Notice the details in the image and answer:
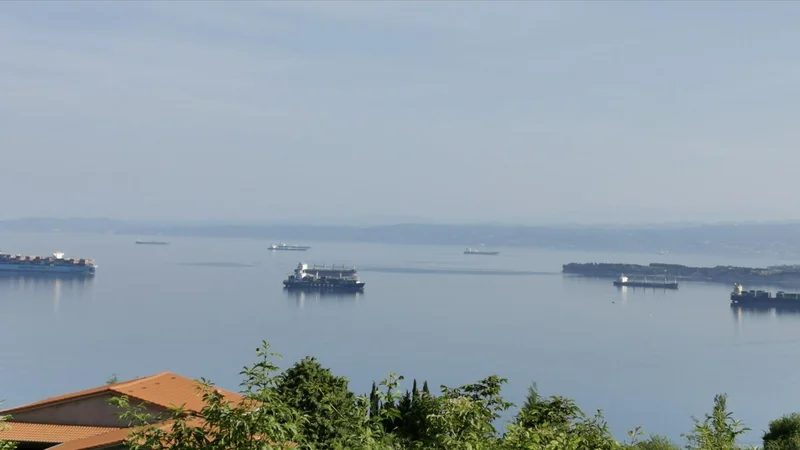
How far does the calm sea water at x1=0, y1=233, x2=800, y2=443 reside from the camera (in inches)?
1378

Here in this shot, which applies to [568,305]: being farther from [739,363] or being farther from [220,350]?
[220,350]

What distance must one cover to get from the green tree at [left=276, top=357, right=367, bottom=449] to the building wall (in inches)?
74.7

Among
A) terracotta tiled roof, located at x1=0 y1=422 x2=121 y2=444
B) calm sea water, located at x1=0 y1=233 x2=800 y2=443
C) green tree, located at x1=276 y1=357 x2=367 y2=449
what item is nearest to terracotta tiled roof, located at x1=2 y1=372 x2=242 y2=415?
terracotta tiled roof, located at x1=0 y1=422 x2=121 y2=444

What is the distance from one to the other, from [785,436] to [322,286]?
60034mm

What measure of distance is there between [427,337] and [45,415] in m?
40.4

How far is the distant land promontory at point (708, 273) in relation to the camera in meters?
91.2

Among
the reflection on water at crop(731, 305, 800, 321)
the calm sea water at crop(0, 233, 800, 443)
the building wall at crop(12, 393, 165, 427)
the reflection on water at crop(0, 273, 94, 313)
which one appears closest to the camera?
the building wall at crop(12, 393, 165, 427)

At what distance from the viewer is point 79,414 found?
8.88 meters

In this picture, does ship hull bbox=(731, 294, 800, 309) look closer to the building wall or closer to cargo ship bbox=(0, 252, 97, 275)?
cargo ship bbox=(0, 252, 97, 275)

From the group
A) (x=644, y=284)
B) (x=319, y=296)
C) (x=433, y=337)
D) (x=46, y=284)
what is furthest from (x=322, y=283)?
(x=644, y=284)

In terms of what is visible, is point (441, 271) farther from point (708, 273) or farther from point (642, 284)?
point (708, 273)

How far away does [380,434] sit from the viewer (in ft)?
16.0

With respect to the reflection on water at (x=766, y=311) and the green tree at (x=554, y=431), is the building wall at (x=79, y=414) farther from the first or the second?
the reflection on water at (x=766, y=311)

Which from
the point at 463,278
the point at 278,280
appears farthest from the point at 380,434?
the point at 463,278
